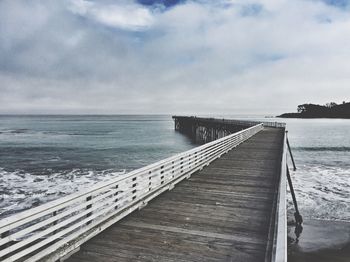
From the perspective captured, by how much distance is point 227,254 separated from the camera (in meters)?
4.40

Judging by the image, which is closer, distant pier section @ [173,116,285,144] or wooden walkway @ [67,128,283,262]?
wooden walkway @ [67,128,283,262]

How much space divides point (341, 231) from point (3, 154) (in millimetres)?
35343

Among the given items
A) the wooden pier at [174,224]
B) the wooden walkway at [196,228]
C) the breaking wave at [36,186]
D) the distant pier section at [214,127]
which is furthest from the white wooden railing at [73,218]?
the distant pier section at [214,127]

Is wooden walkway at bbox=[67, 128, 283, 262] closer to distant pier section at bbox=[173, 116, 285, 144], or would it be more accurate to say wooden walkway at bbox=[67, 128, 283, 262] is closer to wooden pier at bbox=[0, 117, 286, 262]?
wooden pier at bbox=[0, 117, 286, 262]

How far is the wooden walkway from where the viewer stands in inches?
172

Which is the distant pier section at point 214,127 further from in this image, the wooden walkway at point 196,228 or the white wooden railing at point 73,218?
the white wooden railing at point 73,218

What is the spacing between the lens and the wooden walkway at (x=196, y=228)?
14.4 ft

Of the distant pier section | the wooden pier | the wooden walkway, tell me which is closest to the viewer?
the wooden pier

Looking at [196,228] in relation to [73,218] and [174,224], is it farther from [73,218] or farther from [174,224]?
[73,218]

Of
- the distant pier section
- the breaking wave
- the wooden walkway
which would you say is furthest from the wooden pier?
the distant pier section

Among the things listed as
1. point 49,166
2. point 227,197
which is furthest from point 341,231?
point 49,166

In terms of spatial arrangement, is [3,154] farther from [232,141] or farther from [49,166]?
Result: [232,141]

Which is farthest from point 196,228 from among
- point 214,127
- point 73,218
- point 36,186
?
point 214,127

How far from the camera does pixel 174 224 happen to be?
5582 millimetres
